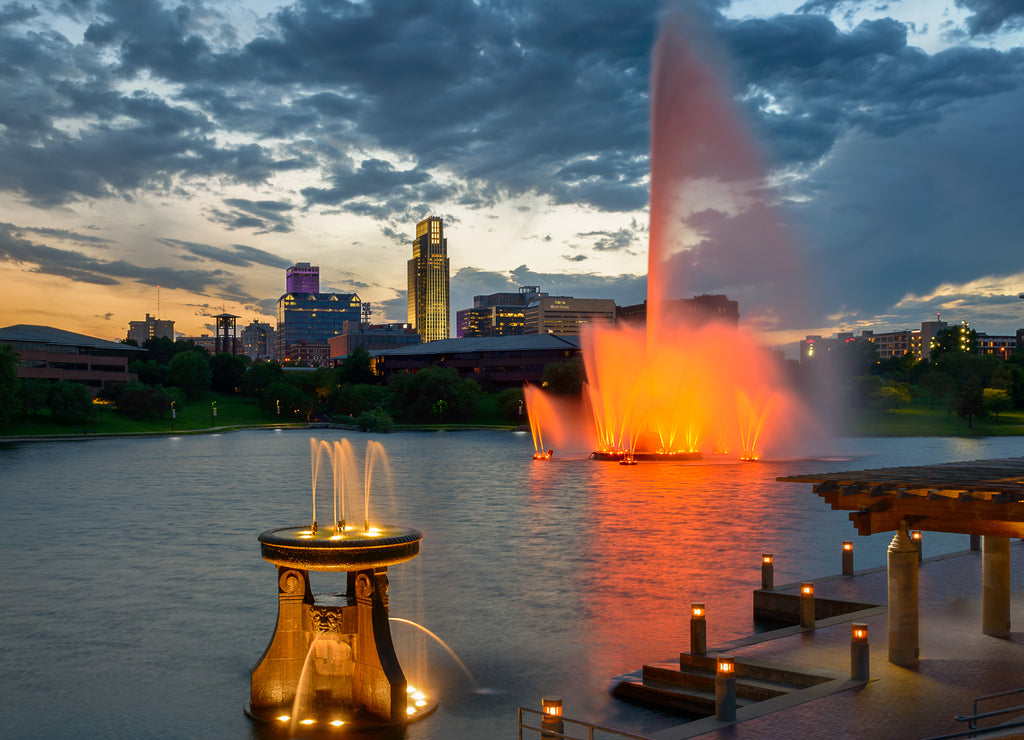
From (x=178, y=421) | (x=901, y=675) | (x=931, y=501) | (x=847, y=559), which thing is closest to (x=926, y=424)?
(x=178, y=421)

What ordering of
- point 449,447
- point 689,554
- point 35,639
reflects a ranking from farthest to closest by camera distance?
1. point 449,447
2. point 689,554
3. point 35,639

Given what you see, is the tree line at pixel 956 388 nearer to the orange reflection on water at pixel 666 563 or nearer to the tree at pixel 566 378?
the tree at pixel 566 378

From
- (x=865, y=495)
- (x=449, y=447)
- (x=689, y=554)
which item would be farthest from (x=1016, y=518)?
(x=449, y=447)

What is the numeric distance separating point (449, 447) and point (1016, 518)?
90.4 metres

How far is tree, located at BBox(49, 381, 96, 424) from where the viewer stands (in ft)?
396

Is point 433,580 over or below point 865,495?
below

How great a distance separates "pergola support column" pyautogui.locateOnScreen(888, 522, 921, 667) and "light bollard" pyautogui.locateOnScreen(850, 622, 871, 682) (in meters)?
1.09

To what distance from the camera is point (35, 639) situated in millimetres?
20969

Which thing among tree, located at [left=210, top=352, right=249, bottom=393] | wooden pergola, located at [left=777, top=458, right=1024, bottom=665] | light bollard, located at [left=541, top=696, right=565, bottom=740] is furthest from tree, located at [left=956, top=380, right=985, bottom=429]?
tree, located at [left=210, top=352, right=249, bottom=393]

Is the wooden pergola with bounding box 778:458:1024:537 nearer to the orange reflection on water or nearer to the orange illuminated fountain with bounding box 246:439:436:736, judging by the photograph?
the orange reflection on water

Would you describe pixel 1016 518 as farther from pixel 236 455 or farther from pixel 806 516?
pixel 236 455

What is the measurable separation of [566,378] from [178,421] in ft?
226

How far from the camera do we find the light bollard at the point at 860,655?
13758 mm

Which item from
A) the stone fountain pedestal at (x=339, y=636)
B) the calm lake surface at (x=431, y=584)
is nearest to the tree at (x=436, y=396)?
the calm lake surface at (x=431, y=584)
